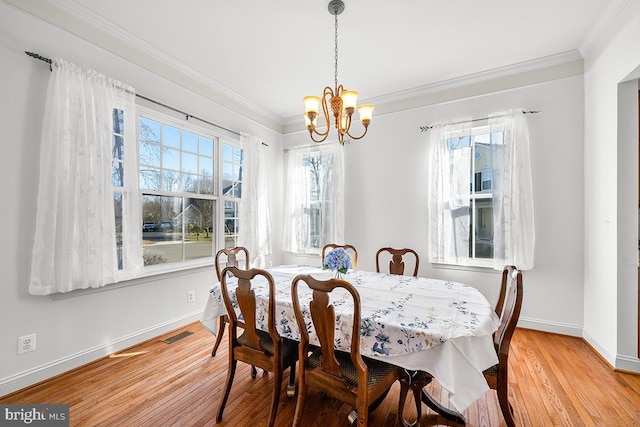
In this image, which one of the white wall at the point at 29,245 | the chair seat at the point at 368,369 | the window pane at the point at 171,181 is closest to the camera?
the chair seat at the point at 368,369

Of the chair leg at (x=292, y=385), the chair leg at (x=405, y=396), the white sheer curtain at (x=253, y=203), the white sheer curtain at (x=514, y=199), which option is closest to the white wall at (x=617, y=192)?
the white sheer curtain at (x=514, y=199)

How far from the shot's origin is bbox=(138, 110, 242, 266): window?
9.90 feet

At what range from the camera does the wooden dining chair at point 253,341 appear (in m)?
1.66

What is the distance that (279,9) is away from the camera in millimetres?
2312

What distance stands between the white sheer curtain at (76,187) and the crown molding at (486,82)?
3067mm

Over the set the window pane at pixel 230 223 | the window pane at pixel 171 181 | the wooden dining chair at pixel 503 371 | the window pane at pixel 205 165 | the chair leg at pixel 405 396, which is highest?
the window pane at pixel 205 165

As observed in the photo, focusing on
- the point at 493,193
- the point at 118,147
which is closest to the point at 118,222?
the point at 118,147

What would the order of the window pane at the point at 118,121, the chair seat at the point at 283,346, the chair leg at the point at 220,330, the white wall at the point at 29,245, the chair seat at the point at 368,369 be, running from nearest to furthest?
the chair seat at the point at 368,369
the chair seat at the point at 283,346
the white wall at the point at 29,245
the chair leg at the point at 220,330
the window pane at the point at 118,121

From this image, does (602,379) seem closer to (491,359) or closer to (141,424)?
(491,359)

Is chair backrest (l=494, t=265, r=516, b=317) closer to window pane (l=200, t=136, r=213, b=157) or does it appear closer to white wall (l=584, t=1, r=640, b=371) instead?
white wall (l=584, t=1, r=640, b=371)

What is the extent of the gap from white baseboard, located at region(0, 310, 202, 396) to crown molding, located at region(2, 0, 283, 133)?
260 centimetres

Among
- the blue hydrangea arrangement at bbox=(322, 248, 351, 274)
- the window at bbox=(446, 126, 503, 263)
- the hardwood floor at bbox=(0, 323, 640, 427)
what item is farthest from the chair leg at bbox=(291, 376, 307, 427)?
the window at bbox=(446, 126, 503, 263)

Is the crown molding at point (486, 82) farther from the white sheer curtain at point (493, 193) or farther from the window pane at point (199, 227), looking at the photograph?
the window pane at point (199, 227)

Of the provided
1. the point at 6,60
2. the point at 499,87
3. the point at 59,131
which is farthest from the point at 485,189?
the point at 6,60
